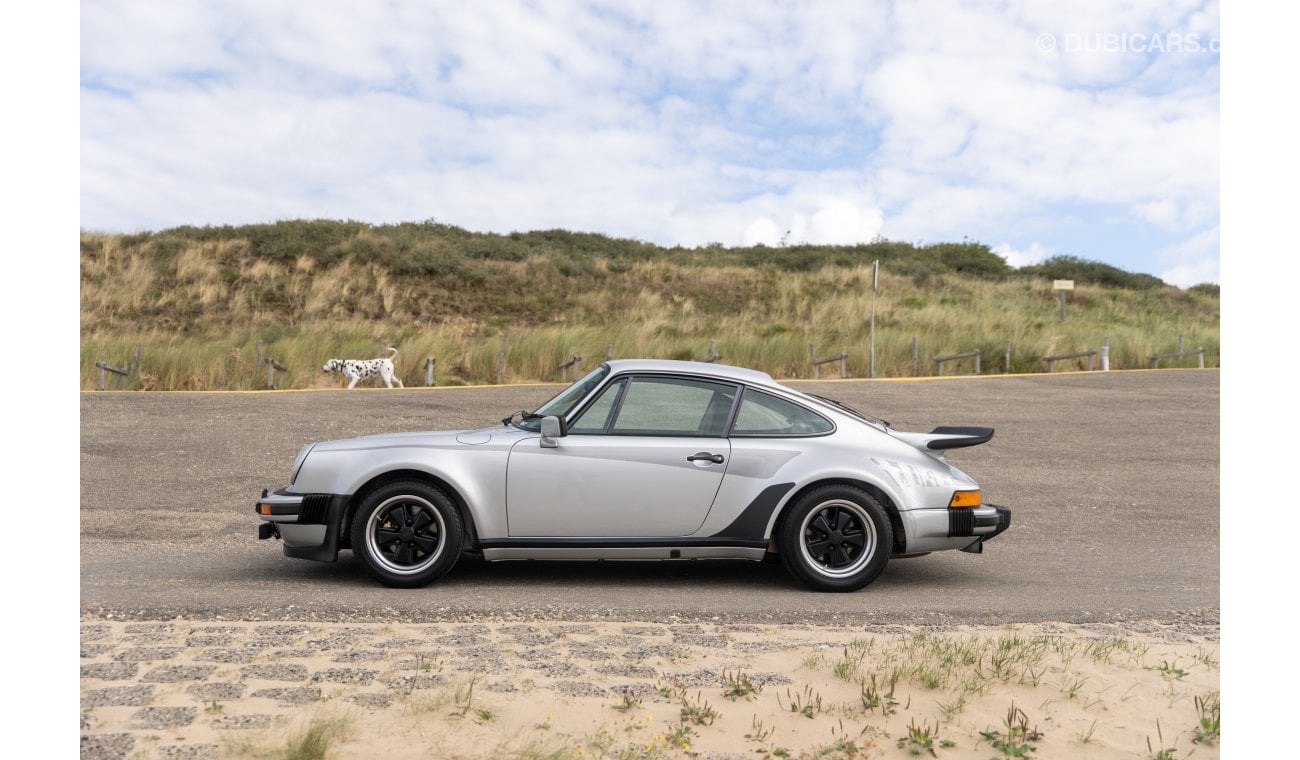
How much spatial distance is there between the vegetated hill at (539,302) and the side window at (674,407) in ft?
55.8

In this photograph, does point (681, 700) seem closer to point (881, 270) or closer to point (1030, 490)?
point (1030, 490)

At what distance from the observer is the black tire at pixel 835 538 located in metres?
6.76

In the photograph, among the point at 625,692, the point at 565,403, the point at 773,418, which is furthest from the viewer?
the point at 565,403

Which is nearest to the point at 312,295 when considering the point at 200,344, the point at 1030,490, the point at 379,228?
the point at 379,228

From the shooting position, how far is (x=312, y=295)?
4056 cm

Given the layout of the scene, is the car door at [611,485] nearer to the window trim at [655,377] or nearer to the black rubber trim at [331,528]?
the window trim at [655,377]

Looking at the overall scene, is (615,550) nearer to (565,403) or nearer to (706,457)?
(706,457)

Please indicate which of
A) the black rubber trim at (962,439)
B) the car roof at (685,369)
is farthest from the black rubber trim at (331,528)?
the black rubber trim at (962,439)

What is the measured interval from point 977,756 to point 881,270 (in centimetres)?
5134

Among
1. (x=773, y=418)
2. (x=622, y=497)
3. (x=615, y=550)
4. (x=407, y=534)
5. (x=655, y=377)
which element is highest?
(x=655, y=377)

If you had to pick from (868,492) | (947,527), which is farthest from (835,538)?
(947,527)

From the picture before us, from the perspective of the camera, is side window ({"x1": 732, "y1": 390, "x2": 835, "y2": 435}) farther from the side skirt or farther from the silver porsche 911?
the side skirt

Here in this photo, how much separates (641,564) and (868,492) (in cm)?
182

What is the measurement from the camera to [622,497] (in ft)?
22.1
